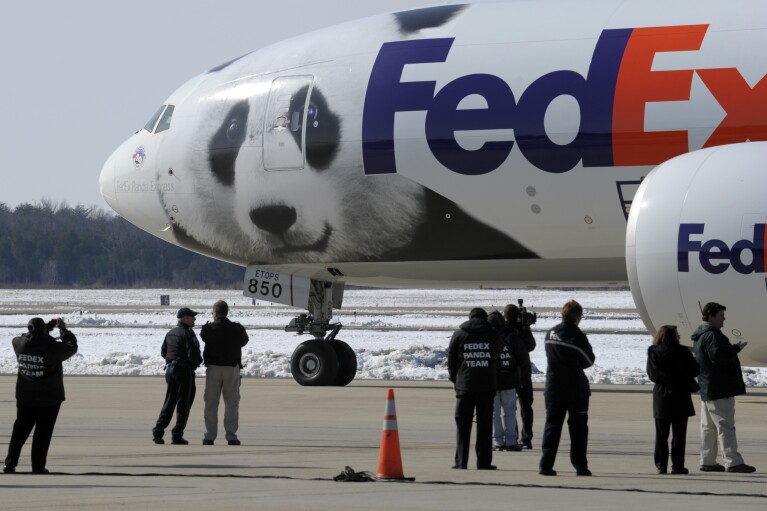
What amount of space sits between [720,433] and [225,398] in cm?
610

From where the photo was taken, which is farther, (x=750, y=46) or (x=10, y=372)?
(x=10, y=372)

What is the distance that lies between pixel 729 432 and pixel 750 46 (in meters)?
9.48

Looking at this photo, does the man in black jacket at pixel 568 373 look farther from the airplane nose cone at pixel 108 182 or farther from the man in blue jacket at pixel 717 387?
the airplane nose cone at pixel 108 182

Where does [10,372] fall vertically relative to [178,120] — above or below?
below

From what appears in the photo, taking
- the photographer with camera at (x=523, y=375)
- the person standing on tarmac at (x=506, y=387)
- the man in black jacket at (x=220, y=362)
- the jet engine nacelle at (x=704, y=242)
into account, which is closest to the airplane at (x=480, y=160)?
the jet engine nacelle at (x=704, y=242)

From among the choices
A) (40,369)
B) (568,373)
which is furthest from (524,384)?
(40,369)

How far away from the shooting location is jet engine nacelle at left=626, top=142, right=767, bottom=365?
63.3 ft

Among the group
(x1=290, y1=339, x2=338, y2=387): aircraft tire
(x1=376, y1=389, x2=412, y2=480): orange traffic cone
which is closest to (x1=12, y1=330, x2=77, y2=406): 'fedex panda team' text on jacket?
(x1=376, y1=389, x2=412, y2=480): orange traffic cone

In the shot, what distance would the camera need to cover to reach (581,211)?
2355cm

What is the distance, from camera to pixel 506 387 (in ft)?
54.4

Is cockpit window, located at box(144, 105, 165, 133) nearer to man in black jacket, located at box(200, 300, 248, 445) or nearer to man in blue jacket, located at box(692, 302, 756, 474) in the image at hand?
man in black jacket, located at box(200, 300, 248, 445)

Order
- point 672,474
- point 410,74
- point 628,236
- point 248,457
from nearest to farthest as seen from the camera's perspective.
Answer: point 672,474 → point 248,457 → point 628,236 → point 410,74

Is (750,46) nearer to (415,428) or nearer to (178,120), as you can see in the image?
(415,428)

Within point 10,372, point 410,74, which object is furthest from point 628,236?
point 10,372
